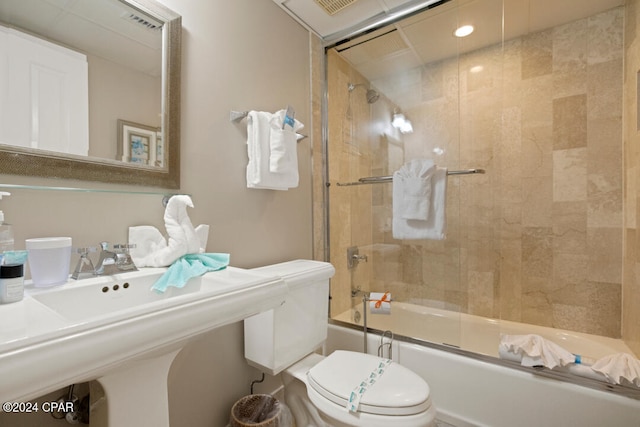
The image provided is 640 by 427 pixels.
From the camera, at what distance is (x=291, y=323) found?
1359 mm

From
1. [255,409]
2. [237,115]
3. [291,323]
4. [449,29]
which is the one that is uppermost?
[449,29]

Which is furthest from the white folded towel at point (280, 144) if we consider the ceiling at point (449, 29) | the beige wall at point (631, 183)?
the beige wall at point (631, 183)

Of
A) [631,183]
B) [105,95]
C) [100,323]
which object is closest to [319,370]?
[100,323]

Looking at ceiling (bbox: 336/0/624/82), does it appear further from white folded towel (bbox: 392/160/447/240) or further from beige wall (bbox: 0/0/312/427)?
white folded towel (bbox: 392/160/447/240)

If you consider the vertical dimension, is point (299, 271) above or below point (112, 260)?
below

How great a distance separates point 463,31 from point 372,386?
6.59 ft

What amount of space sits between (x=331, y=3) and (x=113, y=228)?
1.59m

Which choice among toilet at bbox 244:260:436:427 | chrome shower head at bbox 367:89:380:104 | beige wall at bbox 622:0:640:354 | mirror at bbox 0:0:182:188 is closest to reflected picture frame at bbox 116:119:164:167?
mirror at bbox 0:0:182:188

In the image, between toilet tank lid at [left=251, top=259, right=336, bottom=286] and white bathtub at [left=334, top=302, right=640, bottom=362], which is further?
white bathtub at [left=334, top=302, right=640, bottom=362]

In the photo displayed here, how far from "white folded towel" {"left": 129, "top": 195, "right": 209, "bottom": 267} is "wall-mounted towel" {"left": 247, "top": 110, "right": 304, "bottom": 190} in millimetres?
412

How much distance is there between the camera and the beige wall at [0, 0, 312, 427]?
999 millimetres

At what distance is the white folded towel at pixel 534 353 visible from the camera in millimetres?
1250

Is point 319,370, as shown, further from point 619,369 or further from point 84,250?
point 619,369

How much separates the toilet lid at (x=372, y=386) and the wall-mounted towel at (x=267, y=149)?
0.86 m
